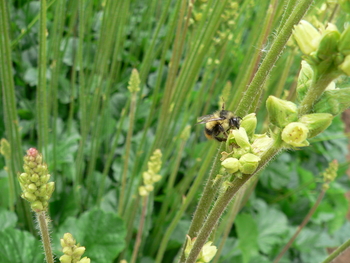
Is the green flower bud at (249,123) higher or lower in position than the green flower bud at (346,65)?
lower

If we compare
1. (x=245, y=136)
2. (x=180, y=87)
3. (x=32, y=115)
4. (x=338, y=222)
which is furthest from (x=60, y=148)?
(x=338, y=222)

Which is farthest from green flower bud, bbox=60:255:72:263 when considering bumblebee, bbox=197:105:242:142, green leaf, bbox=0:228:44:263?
green leaf, bbox=0:228:44:263

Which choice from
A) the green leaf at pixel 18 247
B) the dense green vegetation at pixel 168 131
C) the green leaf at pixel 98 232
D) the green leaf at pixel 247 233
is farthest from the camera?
the green leaf at pixel 247 233

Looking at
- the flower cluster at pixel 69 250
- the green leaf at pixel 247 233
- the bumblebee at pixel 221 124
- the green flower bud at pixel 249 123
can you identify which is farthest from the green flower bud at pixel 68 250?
the green leaf at pixel 247 233

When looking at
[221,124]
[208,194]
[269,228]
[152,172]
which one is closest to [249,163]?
[208,194]

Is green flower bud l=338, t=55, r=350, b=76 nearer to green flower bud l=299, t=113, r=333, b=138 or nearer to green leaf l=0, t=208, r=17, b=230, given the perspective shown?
green flower bud l=299, t=113, r=333, b=138

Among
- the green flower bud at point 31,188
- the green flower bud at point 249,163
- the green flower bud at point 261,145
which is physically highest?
the green flower bud at point 261,145

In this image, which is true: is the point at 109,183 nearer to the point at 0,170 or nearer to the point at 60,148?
the point at 60,148

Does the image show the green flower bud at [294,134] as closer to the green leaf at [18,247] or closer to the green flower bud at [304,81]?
the green flower bud at [304,81]
